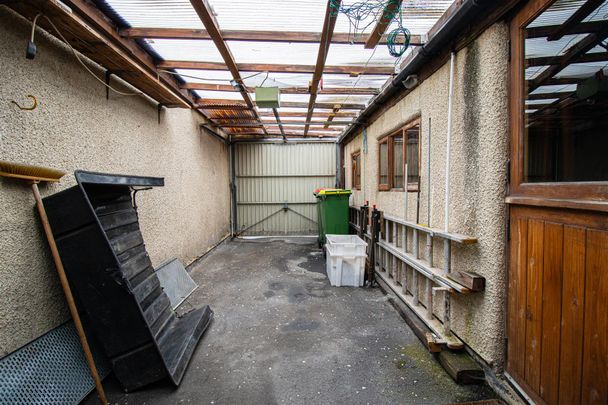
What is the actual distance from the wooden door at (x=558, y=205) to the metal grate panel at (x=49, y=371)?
3.09 m

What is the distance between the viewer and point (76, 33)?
2.13 m

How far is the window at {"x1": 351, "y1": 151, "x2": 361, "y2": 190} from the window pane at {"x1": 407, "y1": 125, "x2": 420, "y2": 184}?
2.73 m

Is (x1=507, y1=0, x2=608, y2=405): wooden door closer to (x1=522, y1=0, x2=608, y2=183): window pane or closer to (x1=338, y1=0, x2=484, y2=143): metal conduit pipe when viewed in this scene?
(x1=522, y1=0, x2=608, y2=183): window pane

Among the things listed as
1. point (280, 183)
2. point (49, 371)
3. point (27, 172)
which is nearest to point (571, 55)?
point (27, 172)

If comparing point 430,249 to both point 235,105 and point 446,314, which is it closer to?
point 446,314

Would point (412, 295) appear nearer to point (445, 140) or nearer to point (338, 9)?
point (445, 140)

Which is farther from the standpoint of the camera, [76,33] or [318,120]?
[318,120]

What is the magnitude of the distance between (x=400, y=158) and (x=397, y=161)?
6 centimetres

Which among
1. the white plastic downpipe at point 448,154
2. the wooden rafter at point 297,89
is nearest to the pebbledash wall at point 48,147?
the wooden rafter at point 297,89

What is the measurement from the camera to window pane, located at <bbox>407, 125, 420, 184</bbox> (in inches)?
141

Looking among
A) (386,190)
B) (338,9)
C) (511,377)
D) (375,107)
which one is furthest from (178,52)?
(511,377)

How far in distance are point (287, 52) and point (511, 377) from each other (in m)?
3.66

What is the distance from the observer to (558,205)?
60.6 inches

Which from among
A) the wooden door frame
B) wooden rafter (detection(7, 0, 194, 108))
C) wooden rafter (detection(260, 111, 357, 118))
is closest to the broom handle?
wooden rafter (detection(7, 0, 194, 108))
